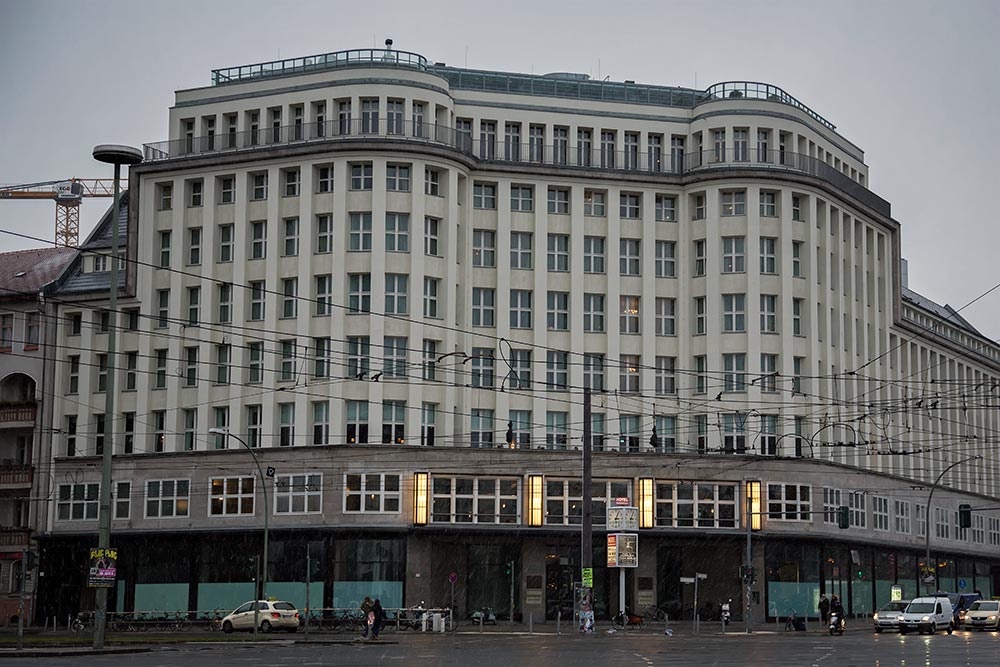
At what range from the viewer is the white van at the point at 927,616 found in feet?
193

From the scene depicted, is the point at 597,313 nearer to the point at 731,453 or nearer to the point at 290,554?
the point at 731,453

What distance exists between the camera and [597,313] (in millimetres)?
74938

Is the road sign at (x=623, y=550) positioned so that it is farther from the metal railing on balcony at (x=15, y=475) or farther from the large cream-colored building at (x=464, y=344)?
the metal railing on balcony at (x=15, y=475)

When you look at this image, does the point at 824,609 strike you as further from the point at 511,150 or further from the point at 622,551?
the point at 511,150

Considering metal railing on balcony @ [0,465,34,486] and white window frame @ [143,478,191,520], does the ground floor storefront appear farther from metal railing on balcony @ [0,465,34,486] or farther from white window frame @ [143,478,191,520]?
metal railing on balcony @ [0,465,34,486]

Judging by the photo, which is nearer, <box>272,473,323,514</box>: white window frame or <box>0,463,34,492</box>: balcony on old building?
<box>272,473,323,514</box>: white window frame

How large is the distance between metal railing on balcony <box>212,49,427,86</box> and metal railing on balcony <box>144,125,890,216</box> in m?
2.95

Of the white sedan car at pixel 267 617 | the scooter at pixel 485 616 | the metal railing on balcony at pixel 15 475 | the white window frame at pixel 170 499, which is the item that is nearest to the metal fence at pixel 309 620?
the white sedan car at pixel 267 617

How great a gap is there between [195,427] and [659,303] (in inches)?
946

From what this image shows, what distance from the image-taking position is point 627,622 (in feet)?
215

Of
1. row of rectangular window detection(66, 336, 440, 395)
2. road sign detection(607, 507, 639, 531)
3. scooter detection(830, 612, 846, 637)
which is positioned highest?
row of rectangular window detection(66, 336, 440, 395)

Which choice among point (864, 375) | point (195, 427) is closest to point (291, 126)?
point (195, 427)

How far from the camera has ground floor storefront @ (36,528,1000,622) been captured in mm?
68438

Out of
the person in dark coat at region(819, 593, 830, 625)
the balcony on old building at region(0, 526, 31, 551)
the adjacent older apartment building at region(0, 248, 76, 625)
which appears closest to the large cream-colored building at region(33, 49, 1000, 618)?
the adjacent older apartment building at region(0, 248, 76, 625)
